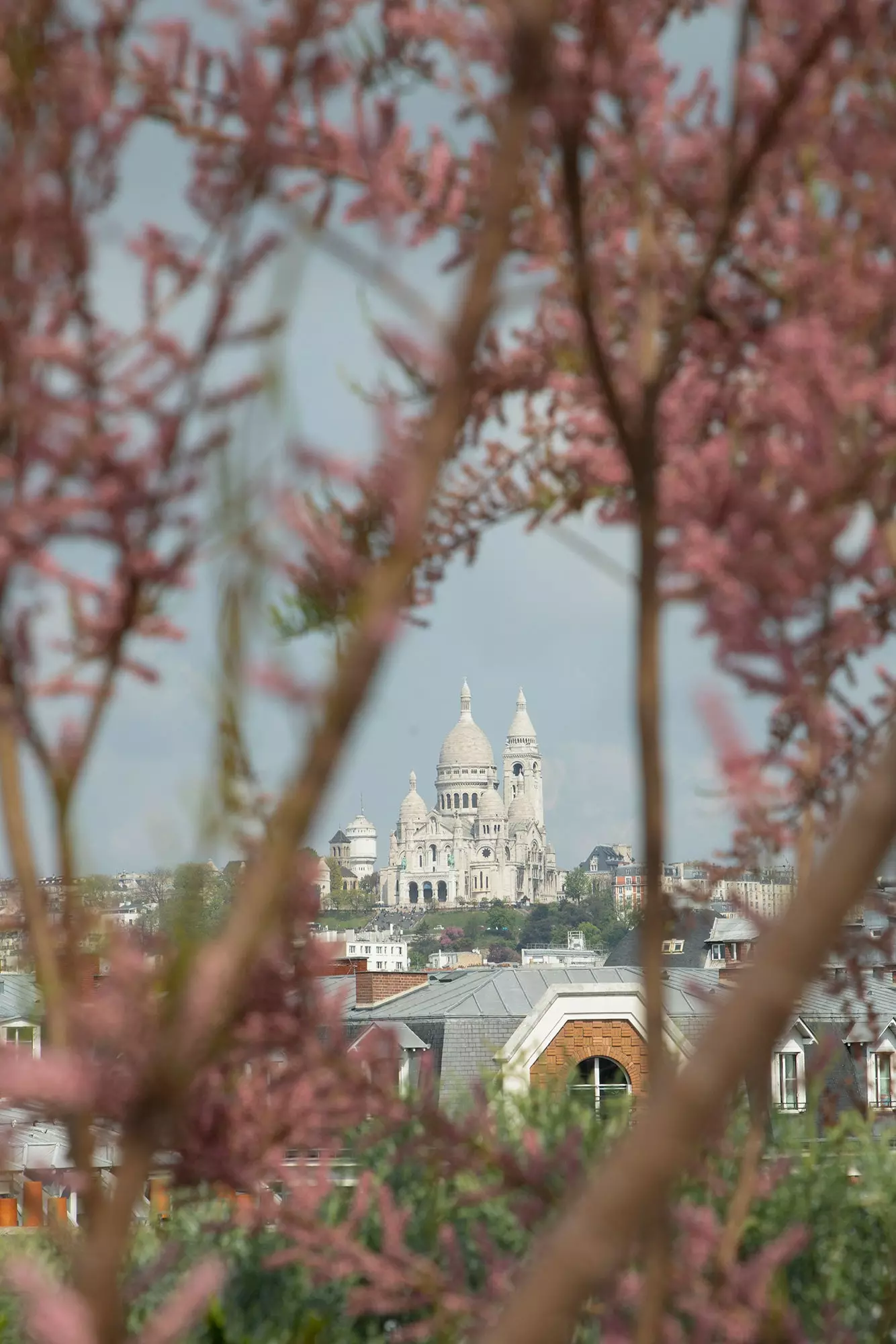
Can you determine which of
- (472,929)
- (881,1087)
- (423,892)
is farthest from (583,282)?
(423,892)

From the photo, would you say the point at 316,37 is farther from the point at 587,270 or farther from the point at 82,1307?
the point at 82,1307

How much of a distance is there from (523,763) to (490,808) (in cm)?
594

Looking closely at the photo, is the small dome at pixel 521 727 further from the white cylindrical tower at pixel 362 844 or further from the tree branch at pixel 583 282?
the tree branch at pixel 583 282

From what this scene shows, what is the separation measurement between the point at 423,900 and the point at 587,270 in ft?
335

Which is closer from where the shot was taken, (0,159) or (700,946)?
(0,159)

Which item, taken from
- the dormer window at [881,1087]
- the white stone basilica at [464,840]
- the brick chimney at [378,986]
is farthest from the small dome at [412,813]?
the dormer window at [881,1087]

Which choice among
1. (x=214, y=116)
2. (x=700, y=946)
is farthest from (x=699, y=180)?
(x=700, y=946)

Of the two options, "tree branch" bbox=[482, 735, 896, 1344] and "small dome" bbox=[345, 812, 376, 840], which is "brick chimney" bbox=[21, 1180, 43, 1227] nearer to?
"tree branch" bbox=[482, 735, 896, 1344]

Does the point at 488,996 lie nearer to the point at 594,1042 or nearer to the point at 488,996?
the point at 488,996

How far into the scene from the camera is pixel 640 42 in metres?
1.09

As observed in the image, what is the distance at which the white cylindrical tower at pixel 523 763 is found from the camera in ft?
346

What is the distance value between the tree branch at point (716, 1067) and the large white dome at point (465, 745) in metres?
101

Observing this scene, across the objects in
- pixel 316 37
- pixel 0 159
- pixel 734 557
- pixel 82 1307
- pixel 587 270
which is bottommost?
pixel 82 1307

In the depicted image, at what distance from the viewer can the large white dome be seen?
10225cm
